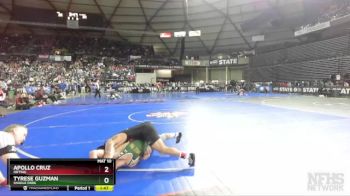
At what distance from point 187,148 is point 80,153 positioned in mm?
2222

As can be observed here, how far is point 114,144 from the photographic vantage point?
4.12 metres

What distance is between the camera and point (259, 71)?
4059 centimetres

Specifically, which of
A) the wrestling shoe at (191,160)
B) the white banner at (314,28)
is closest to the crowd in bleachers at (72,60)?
the white banner at (314,28)

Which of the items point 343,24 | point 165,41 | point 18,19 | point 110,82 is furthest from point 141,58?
point 343,24

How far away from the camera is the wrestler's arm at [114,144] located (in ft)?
12.8

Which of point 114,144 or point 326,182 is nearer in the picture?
point 326,182

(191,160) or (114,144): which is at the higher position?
(114,144)

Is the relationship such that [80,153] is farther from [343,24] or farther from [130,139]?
[343,24]
